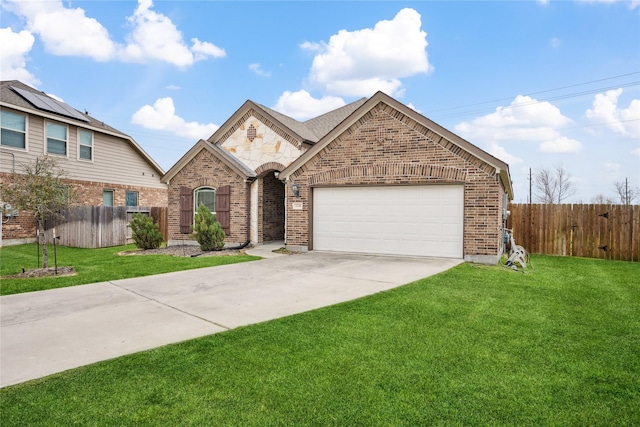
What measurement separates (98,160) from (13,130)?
4.01 metres

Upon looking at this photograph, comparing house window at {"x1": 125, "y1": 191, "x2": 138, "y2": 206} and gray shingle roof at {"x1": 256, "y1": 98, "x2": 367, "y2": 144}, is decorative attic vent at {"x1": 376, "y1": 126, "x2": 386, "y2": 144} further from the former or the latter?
house window at {"x1": 125, "y1": 191, "x2": 138, "y2": 206}

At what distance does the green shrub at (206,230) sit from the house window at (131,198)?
9711 mm

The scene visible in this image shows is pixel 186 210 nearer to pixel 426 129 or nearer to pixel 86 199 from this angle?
pixel 86 199

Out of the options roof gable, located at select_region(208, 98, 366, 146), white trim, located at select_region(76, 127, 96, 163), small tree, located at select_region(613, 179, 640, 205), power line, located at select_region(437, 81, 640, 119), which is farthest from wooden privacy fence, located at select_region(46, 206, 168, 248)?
small tree, located at select_region(613, 179, 640, 205)

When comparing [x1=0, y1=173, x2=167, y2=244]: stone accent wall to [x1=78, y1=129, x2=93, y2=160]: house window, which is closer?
[x1=0, y1=173, x2=167, y2=244]: stone accent wall

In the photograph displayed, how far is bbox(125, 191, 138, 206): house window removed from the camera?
20484 millimetres

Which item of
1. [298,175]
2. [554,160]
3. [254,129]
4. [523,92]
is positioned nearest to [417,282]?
Answer: [298,175]

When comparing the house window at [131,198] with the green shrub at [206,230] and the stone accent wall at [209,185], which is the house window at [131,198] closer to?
the stone accent wall at [209,185]

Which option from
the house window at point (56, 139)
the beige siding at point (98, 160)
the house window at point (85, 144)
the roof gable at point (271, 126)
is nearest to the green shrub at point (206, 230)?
the roof gable at point (271, 126)

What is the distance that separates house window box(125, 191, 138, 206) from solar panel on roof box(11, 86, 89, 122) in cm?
444

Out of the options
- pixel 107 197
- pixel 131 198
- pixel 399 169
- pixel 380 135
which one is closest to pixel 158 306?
pixel 399 169

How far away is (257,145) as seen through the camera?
→ 15641 millimetres

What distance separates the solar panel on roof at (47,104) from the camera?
1605 cm

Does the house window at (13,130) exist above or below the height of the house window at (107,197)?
above
